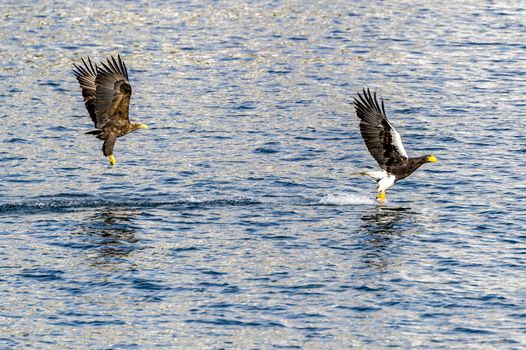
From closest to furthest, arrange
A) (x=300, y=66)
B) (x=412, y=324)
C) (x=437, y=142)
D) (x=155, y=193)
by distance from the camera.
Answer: (x=412, y=324)
(x=155, y=193)
(x=437, y=142)
(x=300, y=66)

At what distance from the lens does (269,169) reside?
89.4ft

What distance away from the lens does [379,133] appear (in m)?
23.5

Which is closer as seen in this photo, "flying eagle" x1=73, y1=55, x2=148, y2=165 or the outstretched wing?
the outstretched wing

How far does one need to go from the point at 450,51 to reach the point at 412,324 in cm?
2200

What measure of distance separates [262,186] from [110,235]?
4693mm

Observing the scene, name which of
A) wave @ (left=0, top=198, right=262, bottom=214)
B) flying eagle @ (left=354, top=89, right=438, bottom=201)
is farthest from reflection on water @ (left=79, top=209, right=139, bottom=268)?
flying eagle @ (left=354, top=89, right=438, bottom=201)

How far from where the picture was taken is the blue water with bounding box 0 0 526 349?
1852 cm

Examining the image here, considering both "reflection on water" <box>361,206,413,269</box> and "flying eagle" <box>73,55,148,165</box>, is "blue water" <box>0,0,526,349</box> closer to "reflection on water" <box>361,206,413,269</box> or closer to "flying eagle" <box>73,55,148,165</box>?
"reflection on water" <box>361,206,413,269</box>

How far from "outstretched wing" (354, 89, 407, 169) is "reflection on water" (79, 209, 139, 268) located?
5.03 meters

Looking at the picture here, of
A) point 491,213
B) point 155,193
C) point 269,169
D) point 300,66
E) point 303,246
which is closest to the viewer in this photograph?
point 303,246

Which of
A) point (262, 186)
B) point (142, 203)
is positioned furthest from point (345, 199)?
point (142, 203)

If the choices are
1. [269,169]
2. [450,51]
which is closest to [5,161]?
[269,169]

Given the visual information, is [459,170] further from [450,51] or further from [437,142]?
[450,51]

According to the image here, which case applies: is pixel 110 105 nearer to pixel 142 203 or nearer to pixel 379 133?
pixel 142 203
